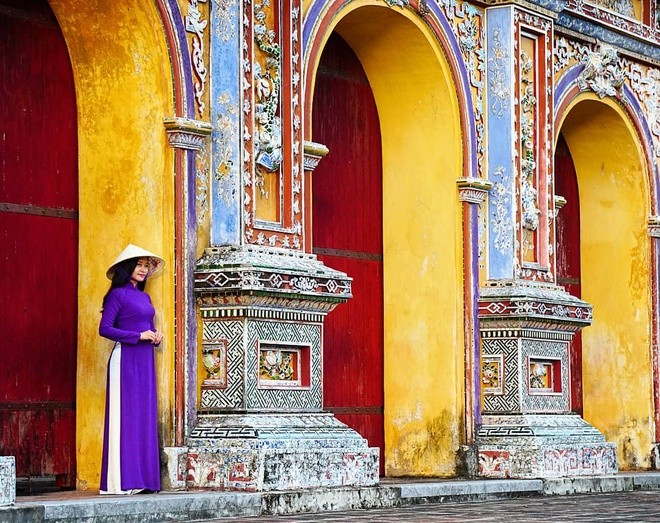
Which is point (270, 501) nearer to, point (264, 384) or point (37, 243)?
point (264, 384)

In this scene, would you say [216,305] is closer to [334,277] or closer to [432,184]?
[334,277]

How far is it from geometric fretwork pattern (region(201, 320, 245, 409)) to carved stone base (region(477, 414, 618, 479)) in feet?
11.9

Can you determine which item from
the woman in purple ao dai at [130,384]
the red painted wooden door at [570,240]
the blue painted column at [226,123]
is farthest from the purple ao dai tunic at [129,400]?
the red painted wooden door at [570,240]

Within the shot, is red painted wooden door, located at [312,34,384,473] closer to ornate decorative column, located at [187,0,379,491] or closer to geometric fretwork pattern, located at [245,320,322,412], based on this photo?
ornate decorative column, located at [187,0,379,491]

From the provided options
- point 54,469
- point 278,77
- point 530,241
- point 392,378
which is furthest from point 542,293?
point 54,469

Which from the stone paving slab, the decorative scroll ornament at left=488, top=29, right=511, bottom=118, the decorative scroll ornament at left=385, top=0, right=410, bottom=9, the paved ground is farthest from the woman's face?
the decorative scroll ornament at left=488, top=29, right=511, bottom=118

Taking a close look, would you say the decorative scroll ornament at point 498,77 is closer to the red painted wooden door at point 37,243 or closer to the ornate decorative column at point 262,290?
the ornate decorative column at point 262,290

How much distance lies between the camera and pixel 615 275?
17625 millimetres

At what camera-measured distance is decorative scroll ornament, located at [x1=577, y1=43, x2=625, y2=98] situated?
16.4 meters

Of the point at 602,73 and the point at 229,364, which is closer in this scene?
the point at 229,364

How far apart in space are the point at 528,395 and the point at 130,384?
15.5ft

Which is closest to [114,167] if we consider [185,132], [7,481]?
[185,132]

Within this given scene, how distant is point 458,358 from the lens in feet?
46.7

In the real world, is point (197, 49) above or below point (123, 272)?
above
